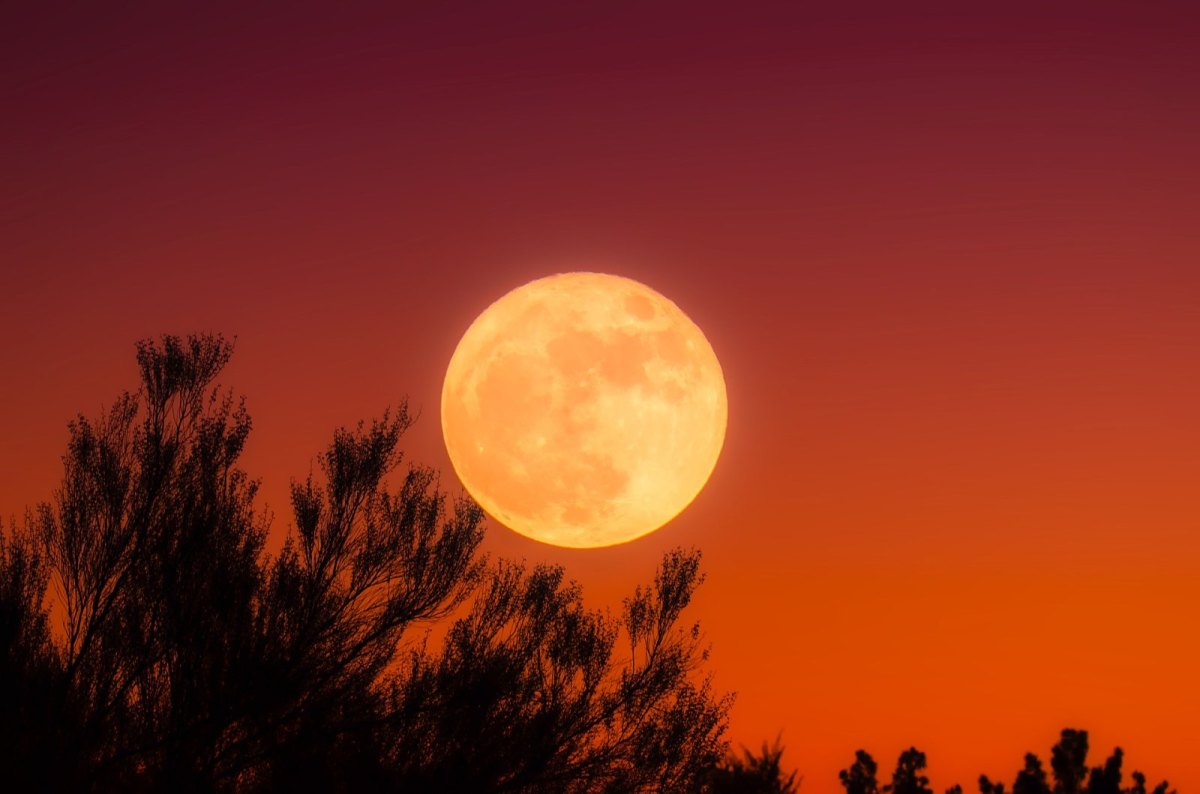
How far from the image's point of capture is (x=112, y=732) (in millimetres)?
15883

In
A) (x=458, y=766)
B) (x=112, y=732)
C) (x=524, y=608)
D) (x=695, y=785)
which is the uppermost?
(x=524, y=608)

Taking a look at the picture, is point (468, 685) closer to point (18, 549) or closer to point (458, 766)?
point (458, 766)

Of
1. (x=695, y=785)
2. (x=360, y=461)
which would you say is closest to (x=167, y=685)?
(x=360, y=461)

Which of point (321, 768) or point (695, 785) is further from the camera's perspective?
point (695, 785)

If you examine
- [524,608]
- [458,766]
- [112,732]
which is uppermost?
[524,608]

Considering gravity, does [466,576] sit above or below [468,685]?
above

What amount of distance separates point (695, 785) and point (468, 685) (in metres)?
4.79

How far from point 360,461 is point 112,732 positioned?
201 inches

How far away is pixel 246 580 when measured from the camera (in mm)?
17078

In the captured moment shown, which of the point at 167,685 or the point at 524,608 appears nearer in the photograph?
the point at 167,685

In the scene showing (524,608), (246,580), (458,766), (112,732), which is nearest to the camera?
(112,732)

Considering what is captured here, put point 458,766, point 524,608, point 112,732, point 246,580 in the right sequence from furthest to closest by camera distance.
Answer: point 524,608, point 458,766, point 246,580, point 112,732

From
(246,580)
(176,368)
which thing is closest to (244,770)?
(246,580)

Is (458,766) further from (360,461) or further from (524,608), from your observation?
(360,461)
